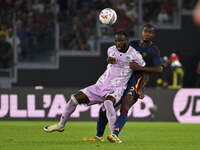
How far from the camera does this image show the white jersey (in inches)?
372

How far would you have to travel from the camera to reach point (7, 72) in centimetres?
1928

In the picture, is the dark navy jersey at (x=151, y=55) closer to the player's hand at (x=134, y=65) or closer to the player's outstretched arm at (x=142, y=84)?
the player's outstretched arm at (x=142, y=84)

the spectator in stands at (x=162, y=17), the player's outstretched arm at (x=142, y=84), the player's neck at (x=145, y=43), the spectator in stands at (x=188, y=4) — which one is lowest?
the player's outstretched arm at (x=142, y=84)

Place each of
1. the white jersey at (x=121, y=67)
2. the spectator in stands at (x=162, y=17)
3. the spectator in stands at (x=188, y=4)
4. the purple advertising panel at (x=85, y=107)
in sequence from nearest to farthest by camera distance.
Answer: the white jersey at (x=121, y=67), the purple advertising panel at (x=85, y=107), the spectator in stands at (x=162, y=17), the spectator in stands at (x=188, y=4)

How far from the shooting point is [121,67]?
9492mm

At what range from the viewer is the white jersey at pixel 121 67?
9445 mm

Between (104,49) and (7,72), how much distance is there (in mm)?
3598

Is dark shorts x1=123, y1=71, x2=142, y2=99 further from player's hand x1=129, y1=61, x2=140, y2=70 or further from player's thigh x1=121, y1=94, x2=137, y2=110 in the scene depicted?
player's hand x1=129, y1=61, x2=140, y2=70

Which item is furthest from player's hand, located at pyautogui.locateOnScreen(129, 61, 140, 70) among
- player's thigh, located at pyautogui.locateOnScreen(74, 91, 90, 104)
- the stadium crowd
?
the stadium crowd

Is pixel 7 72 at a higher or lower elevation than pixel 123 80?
lower

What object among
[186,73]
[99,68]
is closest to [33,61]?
[99,68]

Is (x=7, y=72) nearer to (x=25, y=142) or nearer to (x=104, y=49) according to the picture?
(x=104, y=49)

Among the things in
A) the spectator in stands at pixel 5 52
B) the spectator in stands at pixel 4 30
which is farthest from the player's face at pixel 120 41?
the spectator in stands at pixel 4 30

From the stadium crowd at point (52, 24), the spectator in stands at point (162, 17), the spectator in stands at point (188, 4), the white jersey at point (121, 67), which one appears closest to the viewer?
the white jersey at point (121, 67)
